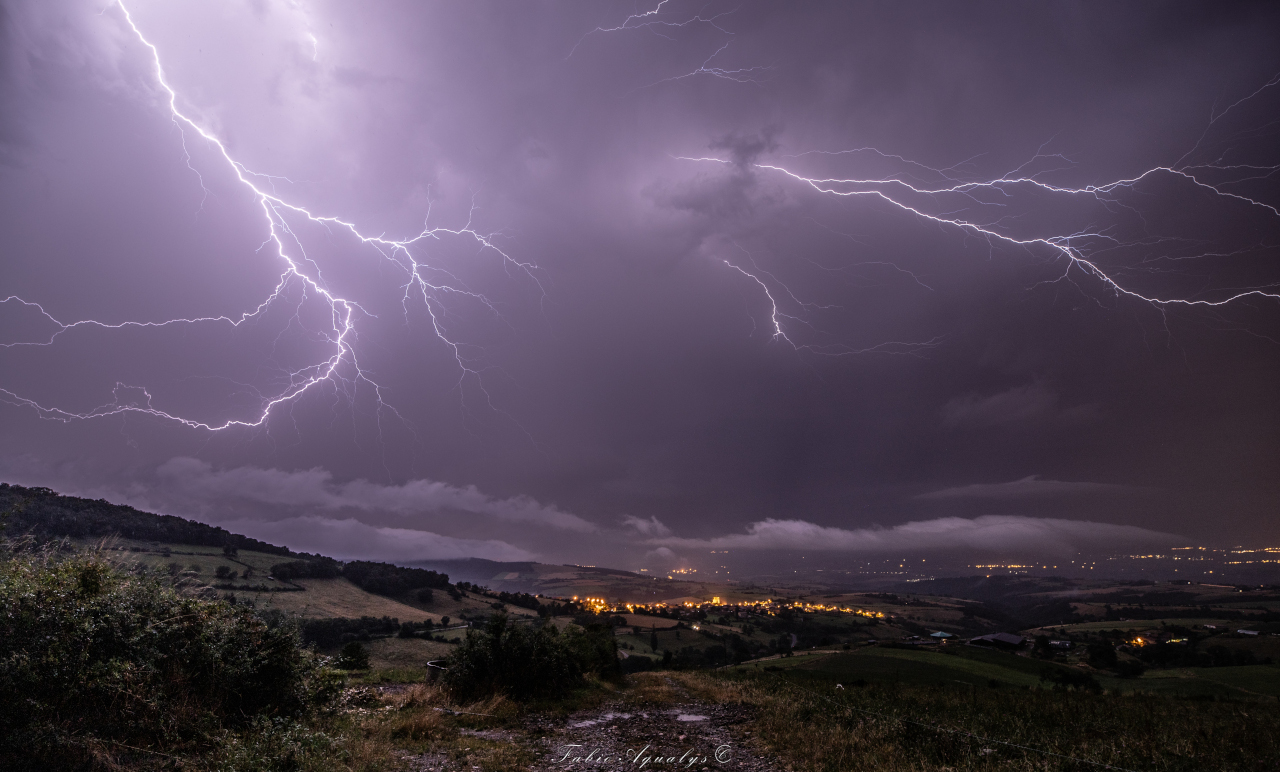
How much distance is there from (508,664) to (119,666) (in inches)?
348

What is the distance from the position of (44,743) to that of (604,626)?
20686 millimetres

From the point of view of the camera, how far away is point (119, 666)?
7.12 metres

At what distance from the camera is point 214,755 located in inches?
265

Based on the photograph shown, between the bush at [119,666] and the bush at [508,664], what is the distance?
4424 millimetres

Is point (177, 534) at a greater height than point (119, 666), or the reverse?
point (119, 666)

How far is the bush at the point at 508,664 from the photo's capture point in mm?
13531

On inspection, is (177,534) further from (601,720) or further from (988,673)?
(988,673)

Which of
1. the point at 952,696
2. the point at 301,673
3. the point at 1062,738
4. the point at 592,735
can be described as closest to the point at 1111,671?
the point at 952,696

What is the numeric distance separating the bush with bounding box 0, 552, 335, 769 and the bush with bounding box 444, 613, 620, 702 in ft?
14.5

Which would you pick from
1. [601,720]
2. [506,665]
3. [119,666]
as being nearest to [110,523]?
[506,665]

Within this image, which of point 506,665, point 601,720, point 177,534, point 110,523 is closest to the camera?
point 601,720

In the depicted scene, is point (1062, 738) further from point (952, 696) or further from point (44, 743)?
point (44, 743)

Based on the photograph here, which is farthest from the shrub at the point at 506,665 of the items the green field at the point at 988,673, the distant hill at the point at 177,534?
the distant hill at the point at 177,534

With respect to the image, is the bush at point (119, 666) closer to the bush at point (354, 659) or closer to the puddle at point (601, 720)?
the puddle at point (601, 720)
